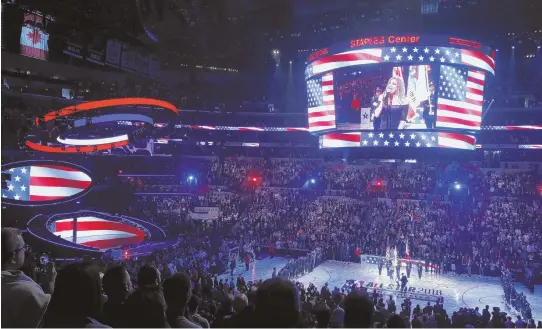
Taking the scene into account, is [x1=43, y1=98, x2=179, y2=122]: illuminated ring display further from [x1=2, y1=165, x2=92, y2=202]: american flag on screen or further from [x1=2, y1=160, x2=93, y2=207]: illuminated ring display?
[x1=2, y1=165, x2=92, y2=202]: american flag on screen

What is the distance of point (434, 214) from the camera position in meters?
28.9

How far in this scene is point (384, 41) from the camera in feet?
65.7

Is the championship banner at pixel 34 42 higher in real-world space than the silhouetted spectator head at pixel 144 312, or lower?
higher

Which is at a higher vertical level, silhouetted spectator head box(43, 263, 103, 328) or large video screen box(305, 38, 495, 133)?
large video screen box(305, 38, 495, 133)

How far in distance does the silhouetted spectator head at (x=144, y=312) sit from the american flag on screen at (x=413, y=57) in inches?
750

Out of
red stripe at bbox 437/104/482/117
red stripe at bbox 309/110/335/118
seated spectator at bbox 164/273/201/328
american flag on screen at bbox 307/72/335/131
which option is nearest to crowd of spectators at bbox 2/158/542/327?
american flag on screen at bbox 307/72/335/131

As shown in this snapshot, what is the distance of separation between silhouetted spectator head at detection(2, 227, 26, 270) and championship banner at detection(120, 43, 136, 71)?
43.4 feet

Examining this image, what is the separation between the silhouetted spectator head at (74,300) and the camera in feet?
10.3

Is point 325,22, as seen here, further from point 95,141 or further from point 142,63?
point 95,141

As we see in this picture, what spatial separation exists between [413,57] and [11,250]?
62.8 feet

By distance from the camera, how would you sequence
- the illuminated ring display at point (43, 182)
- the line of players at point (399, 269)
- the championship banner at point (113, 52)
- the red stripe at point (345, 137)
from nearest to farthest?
1. the championship banner at point (113, 52)
2. the illuminated ring display at point (43, 182)
3. the line of players at point (399, 269)
4. the red stripe at point (345, 137)

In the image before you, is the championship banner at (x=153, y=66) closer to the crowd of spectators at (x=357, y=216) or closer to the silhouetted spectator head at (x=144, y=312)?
the crowd of spectators at (x=357, y=216)

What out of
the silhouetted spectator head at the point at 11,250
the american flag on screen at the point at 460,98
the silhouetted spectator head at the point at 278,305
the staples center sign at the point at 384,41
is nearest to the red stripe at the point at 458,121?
the american flag on screen at the point at 460,98

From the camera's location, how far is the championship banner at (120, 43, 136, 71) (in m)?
16.3
